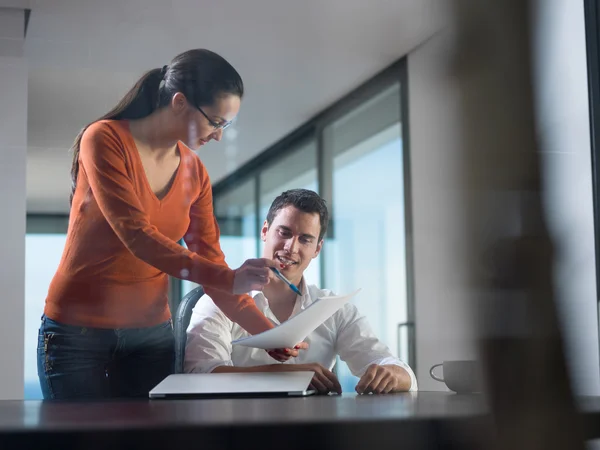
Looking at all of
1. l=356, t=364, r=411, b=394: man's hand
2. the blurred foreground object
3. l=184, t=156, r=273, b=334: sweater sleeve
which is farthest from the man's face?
the blurred foreground object

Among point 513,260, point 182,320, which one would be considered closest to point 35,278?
point 182,320

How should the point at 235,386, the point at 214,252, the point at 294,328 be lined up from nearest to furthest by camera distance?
the point at 235,386, the point at 294,328, the point at 214,252

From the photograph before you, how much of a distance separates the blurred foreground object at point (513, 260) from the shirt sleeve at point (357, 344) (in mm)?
1425

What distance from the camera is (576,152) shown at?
2.61 m

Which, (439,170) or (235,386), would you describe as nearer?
(235,386)

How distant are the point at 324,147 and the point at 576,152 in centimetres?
98

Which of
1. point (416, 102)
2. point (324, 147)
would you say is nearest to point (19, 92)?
point (324, 147)

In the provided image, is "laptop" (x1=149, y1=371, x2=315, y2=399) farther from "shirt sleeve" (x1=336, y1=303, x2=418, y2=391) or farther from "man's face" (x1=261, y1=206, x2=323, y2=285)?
"man's face" (x1=261, y1=206, x2=323, y2=285)

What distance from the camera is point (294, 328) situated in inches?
62.7

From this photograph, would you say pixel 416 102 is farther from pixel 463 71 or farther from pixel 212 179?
pixel 463 71

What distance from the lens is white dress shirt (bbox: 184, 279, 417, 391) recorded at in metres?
1.93

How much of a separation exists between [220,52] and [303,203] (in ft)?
1.77

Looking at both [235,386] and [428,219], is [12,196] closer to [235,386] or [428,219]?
[235,386]

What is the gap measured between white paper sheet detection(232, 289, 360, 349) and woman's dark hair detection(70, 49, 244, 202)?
0.74 m
